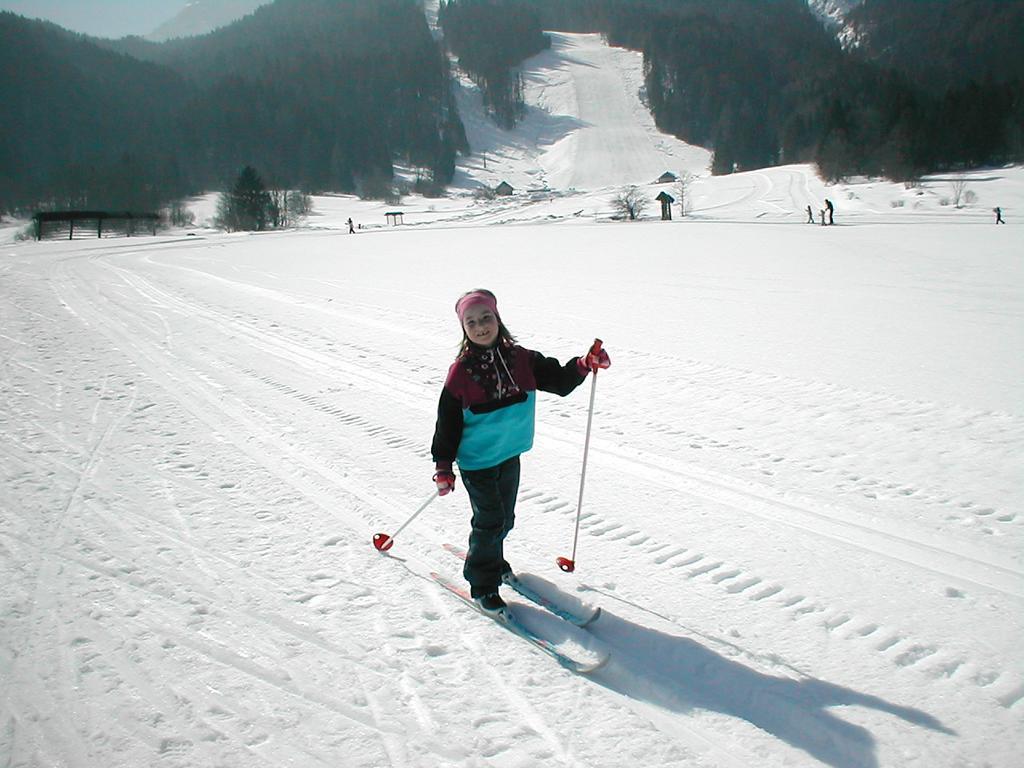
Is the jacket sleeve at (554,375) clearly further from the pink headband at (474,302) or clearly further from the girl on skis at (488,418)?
the pink headband at (474,302)

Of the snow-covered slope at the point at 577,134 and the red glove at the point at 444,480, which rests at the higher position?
the snow-covered slope at the point at 577,134

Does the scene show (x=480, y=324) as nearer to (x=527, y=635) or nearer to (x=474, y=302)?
(x=474, y=302)

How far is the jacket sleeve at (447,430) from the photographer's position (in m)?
3.04

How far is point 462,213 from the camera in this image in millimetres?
67375

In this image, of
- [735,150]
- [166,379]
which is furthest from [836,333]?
[735,150]

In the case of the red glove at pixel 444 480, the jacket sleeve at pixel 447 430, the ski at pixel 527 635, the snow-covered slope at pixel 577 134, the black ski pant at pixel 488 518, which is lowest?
the ski at pixel 527 635

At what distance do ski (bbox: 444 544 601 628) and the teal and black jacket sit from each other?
0.84 metres

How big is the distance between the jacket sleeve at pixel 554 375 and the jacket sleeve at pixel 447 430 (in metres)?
0.52

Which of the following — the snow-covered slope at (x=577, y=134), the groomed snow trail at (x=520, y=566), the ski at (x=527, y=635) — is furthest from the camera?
the snow-covered slope at (x=577, y=134)

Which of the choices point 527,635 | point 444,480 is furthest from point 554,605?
point 444,480

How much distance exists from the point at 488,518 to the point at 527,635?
0.62m

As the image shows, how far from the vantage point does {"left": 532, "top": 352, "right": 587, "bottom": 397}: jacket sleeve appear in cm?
330

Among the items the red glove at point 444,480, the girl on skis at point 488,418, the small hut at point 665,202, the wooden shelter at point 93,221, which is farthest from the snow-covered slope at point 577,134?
the red glove at point 444,480

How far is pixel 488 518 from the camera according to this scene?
3191 mm
